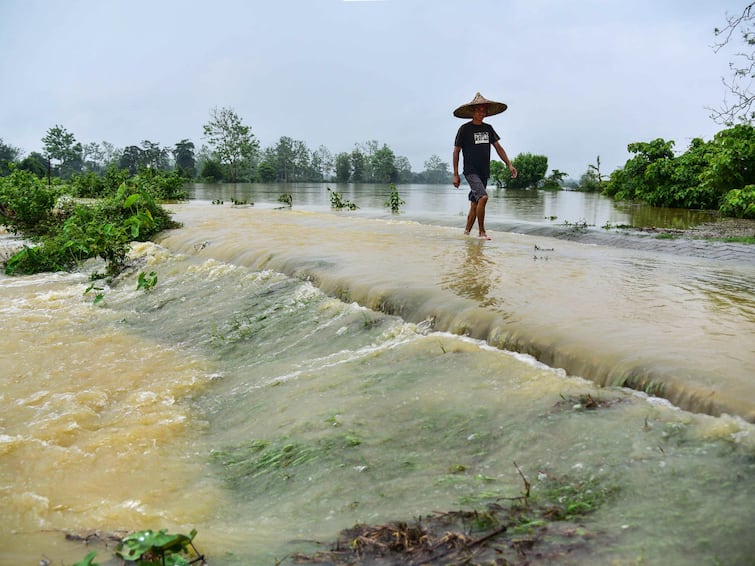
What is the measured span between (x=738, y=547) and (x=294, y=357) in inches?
136

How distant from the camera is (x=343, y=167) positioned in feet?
334

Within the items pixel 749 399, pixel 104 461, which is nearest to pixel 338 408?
pixel 104 461

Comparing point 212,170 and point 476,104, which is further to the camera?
point 212,170

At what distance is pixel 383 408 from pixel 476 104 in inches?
250

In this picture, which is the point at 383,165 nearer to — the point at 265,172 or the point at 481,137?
the point at 265,172

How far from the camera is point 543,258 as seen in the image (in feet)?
24.3

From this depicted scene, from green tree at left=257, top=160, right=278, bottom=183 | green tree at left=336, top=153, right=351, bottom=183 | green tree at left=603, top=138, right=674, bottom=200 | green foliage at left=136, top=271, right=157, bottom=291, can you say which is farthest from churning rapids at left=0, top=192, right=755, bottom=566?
green tree at left=336, top=153, right=351, bottom=183

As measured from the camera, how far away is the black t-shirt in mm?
8570

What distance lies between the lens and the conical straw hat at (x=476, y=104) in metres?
8.34

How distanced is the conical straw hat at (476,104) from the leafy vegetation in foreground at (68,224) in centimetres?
498

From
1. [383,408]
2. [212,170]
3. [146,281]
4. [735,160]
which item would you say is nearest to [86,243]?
[146,281]

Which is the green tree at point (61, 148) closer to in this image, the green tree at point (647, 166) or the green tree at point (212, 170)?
the green tree at point (212, 170)

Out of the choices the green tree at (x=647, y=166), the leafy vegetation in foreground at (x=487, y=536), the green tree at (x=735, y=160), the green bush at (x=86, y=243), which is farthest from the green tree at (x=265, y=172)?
the leafy vegetation in foreground at (x=487, y=536)

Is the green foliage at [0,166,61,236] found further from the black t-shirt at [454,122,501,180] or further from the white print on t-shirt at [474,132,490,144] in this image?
the white print on t-shirt at [474,132,490,144]
